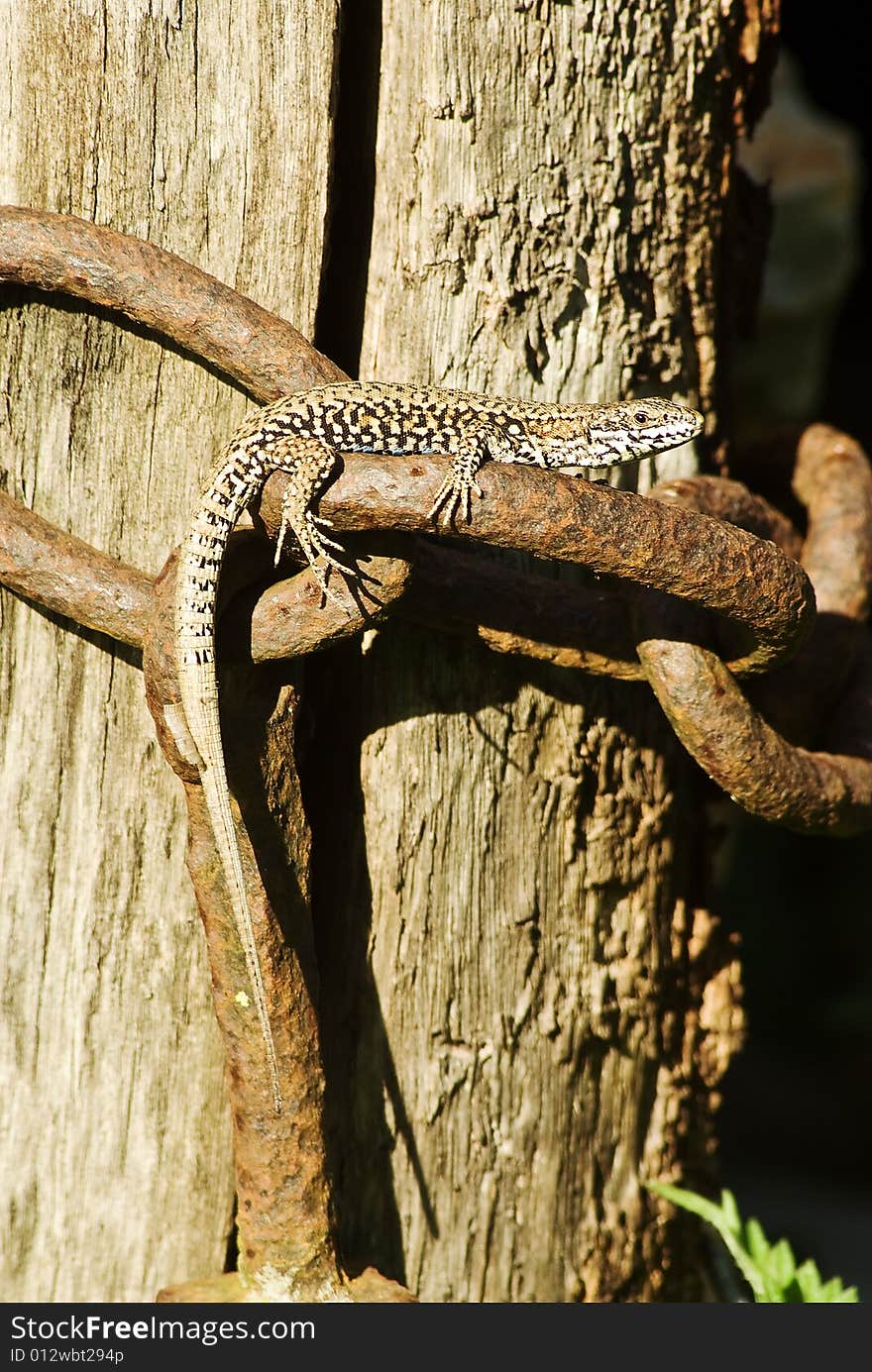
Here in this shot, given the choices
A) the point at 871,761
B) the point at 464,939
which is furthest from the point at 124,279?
the point at 871,761

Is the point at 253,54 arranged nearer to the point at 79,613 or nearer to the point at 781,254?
the point at 79,613

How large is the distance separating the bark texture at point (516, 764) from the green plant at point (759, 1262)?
127 mm

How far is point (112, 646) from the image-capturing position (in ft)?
5.84

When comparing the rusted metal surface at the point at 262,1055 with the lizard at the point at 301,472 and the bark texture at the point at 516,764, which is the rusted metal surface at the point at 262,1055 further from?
the bark texture at the point at 516,764

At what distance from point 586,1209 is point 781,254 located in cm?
613

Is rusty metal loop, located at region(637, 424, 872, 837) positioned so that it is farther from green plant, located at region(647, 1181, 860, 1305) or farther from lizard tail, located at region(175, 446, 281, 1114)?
green plant, located at region(647, 1181, 860, 1305)

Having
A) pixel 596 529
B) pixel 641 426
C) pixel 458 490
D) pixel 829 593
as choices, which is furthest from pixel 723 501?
pixel 458 490

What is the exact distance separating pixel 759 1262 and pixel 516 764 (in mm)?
1160

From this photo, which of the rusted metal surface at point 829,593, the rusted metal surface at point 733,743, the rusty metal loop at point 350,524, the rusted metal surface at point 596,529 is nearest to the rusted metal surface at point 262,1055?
the rusty metal loop at point 350,524

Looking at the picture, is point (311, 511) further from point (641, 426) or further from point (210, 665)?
point (641, 426)

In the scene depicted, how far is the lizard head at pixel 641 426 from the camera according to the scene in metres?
1.98

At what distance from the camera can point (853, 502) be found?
232 cm

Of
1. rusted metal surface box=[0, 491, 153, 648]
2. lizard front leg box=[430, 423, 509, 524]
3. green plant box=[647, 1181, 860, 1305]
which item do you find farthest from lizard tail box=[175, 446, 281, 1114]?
green plant box=[647, 1181, 860, 1305]

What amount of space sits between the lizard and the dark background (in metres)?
4.28
